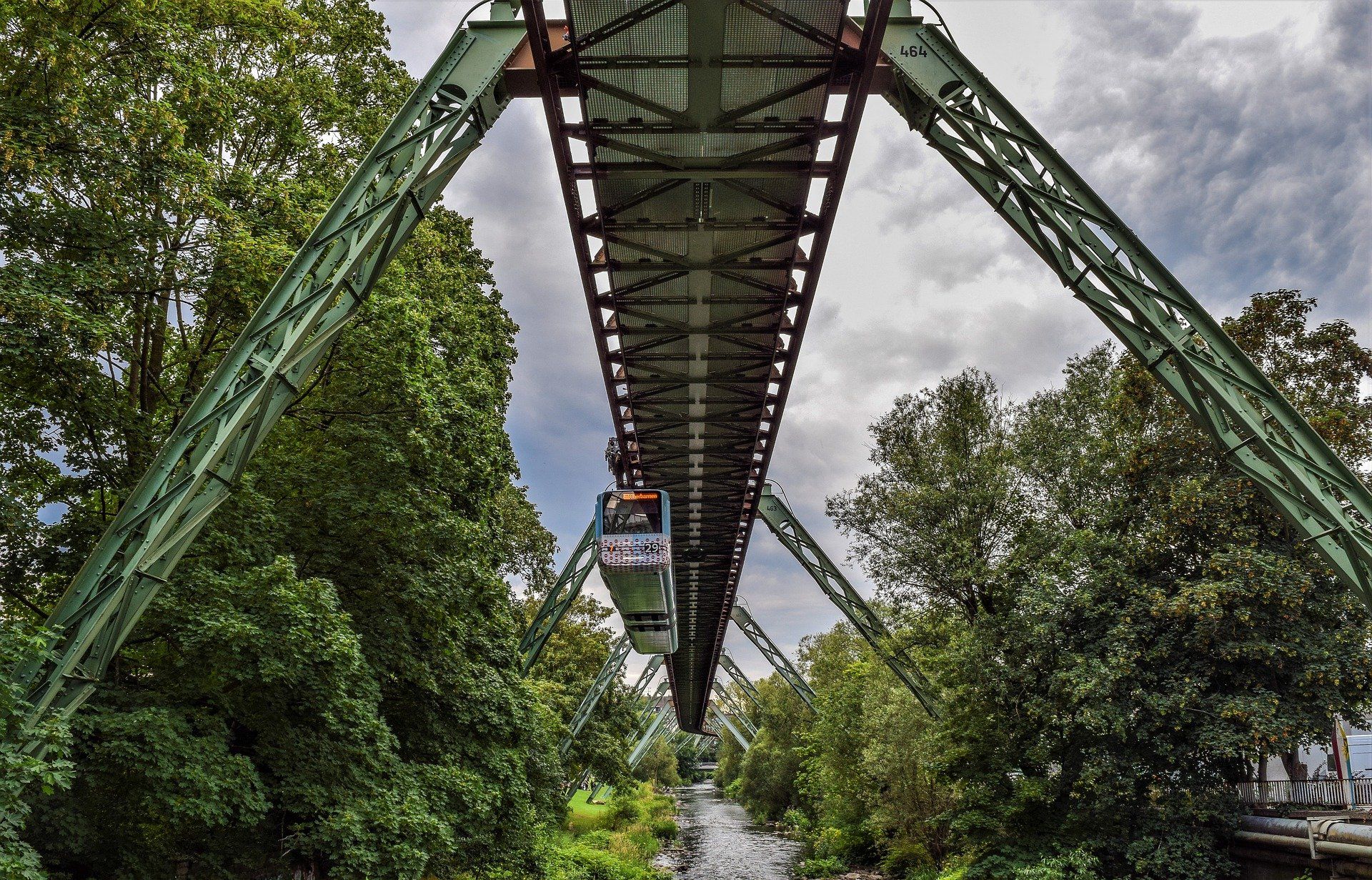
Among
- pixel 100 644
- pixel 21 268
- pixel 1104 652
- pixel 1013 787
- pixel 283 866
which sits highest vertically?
pixel 21 268

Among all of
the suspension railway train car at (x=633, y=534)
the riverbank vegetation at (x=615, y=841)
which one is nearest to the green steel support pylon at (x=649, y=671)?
the riverbank vegetation at (x=615, y=841)

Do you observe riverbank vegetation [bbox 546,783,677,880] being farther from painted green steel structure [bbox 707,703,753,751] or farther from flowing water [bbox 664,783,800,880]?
painted green steel structure [bbox 707,703,753,751]

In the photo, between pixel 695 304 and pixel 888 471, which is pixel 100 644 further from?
pixel 888 471

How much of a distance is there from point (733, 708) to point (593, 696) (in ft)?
175

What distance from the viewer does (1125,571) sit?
16094 mm

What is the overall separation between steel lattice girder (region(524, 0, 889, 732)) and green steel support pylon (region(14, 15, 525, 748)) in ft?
3.09

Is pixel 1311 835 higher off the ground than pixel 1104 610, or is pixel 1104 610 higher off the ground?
pixel 1104 610

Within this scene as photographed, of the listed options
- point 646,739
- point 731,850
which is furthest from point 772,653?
point 646,739

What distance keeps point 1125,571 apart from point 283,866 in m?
14.7

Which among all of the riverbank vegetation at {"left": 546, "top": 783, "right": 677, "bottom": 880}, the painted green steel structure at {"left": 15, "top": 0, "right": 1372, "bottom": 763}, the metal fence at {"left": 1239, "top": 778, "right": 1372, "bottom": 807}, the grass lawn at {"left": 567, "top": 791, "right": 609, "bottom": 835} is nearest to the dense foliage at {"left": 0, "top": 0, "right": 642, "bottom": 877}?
the painted green steel structure at {"left": 15, "top": 0, "right": 1372, "bottom": 763}

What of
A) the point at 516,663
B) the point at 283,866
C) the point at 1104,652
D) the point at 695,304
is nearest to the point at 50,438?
the point at 283,866

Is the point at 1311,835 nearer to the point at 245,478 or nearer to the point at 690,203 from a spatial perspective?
the point at 690,203

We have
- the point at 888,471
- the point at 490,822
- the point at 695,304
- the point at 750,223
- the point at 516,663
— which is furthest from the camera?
the point at 888,471

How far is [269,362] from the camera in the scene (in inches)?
299
